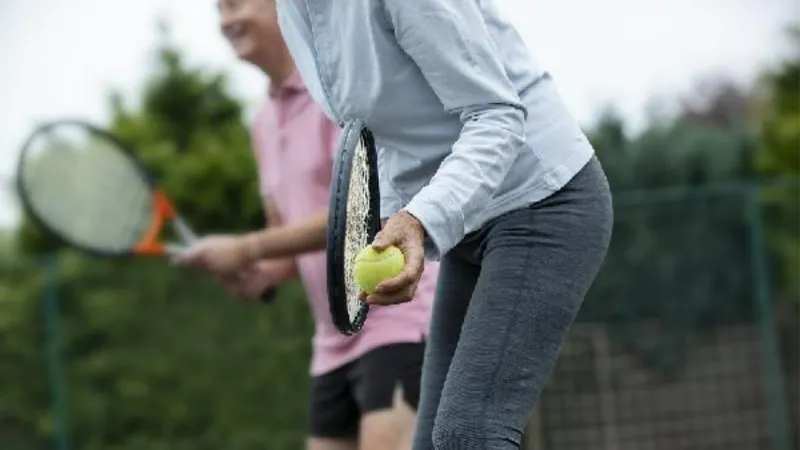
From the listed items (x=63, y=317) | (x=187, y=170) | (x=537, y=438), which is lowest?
(x=537, y=438)

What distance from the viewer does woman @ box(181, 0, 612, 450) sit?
2664mm

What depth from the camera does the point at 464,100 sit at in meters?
2.70

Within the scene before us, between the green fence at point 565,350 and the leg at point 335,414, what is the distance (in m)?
2.88

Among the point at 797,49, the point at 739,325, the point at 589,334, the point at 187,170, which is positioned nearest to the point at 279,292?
the point at 187,170

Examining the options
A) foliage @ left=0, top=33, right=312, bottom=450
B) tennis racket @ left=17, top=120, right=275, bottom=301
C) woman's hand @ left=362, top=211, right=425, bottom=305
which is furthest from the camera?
foliage @ left=0, top=33, right=312, bottom=450

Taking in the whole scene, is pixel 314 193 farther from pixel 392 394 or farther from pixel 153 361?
pixel 153 361

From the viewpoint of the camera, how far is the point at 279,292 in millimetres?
7297

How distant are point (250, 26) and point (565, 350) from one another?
10.5 ft

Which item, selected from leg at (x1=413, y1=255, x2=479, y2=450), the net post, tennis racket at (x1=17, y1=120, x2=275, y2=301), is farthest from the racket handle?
the net post

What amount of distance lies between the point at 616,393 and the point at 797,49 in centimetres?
387

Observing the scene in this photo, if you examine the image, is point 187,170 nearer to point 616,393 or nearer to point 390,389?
point 616,393

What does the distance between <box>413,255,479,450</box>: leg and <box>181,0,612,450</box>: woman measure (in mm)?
29

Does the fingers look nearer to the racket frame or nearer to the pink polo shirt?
the pink polo shirt

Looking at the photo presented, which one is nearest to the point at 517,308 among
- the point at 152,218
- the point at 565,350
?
the point at 152,218
